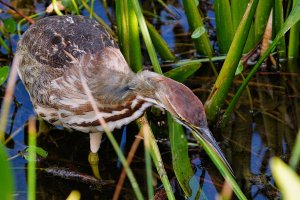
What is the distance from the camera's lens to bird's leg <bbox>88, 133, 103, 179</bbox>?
3.44 m

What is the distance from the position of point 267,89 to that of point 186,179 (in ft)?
4.57

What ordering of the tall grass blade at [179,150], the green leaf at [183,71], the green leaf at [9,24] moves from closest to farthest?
the tall grass blade at [179,150] → the green leaf at [183,71] → the green leaf at [9,24]

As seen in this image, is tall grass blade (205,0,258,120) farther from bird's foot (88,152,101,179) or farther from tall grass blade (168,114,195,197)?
bird's foot (88,152,101,179)

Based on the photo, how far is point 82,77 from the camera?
2.96 meters

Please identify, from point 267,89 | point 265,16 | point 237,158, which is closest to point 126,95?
point 237,158

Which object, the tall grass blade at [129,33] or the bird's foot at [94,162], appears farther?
the bird's foot at [94,162]

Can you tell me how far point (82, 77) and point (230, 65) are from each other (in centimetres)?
75

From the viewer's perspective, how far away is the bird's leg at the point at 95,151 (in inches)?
135

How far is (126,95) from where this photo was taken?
2.90 meters

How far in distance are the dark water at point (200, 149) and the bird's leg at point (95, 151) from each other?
0.18 feet

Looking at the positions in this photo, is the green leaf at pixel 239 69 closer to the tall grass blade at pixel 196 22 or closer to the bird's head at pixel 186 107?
the tall grass blade at pixel 196 22

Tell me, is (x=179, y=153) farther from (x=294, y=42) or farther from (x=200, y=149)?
(x=294, y=42)

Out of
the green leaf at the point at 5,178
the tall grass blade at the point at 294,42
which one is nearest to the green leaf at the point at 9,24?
the tall grass blade at the point at 294,42

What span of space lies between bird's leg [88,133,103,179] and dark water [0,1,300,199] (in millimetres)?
53
